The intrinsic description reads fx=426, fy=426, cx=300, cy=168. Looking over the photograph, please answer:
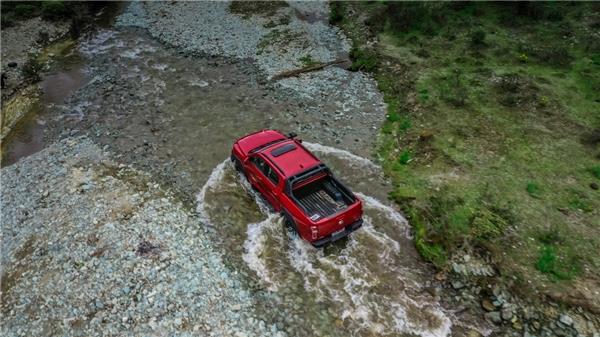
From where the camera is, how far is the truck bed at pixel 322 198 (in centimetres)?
1620

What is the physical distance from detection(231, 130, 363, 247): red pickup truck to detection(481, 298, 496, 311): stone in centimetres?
490

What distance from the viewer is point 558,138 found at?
21.0 meters

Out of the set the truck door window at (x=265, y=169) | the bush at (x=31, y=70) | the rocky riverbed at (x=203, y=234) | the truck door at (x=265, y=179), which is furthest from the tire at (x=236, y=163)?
the bush at (x=31, y=70)

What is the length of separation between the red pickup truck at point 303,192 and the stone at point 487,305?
4901 millimetres

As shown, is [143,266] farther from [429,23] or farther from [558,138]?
[429,23]

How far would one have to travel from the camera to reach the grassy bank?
52.1ft

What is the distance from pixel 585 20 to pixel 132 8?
38.0 m

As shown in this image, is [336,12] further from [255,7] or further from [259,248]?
[259,248]

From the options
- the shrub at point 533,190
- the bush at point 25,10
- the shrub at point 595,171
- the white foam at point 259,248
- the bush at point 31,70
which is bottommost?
the bush at point 31,70

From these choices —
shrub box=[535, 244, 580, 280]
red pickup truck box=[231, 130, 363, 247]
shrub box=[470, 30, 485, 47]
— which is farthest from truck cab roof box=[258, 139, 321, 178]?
shrub box=[470, 30, 485, 47]

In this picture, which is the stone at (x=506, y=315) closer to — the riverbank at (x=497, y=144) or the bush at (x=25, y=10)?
the riverbank at (x=497, y=144)

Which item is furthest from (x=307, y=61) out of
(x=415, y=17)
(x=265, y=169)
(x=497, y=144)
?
(x=265, y=169)

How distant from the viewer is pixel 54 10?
37562 millimetres

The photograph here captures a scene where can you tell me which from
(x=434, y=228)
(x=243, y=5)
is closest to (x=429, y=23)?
(x=243, y=5)
